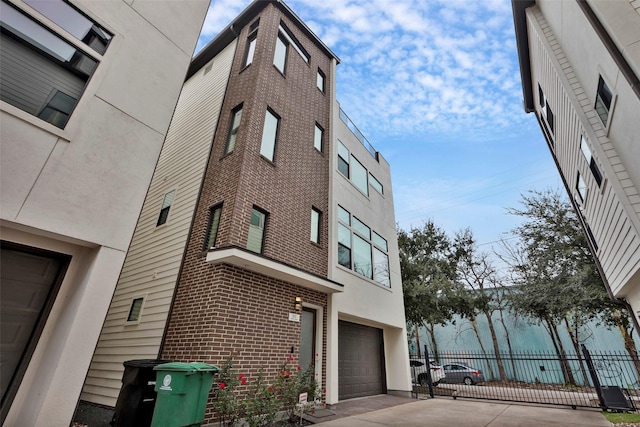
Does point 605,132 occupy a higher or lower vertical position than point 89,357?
higher

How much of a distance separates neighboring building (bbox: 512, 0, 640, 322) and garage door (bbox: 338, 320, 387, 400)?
7.20 meters

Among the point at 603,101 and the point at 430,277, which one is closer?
the point at 603,101

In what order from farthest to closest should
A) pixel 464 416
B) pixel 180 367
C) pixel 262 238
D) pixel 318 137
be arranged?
pixel 318 137 → pixel 464 416 → pixel 262 238 → pixel 180 367

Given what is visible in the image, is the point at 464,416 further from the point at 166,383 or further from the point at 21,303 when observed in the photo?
the point at 21,303

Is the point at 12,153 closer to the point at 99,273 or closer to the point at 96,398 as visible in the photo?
the point at 99,273

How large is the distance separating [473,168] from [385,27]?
2604cm

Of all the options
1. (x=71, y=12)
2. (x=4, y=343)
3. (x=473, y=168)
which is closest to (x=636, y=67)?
(x=71, y=12)

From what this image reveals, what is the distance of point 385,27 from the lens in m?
10.6

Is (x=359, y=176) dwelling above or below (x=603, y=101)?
above

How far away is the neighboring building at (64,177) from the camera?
3230mm

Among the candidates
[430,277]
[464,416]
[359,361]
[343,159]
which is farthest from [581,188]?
[430,277]

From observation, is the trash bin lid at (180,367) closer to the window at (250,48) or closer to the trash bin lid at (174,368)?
the trash bin lid at (174,368)

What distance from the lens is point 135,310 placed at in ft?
23.7

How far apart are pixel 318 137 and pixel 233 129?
3.39m
